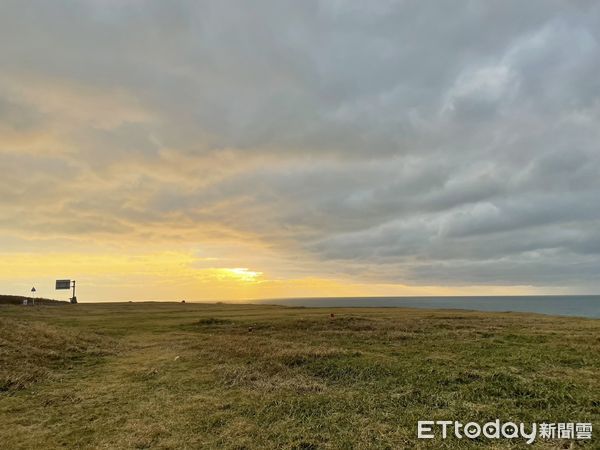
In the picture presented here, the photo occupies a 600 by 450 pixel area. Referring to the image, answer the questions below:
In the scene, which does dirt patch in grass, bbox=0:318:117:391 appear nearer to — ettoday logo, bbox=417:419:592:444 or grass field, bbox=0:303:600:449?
grass field, bbox=0:303:600:449

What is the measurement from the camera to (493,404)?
12922 millimetres

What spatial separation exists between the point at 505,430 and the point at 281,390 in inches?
323

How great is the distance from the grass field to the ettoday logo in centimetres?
37

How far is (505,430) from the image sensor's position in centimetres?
1099

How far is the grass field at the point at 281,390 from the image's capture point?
11375 mm

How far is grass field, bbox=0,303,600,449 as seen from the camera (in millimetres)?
11375

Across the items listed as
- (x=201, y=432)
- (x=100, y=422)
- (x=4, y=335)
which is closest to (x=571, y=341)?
(x=201, y=432)

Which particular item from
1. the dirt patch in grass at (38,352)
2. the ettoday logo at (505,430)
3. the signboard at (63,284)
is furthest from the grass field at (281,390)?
the signboard at (63,284)

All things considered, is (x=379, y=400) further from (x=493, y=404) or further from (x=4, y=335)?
(x=4, y=335)

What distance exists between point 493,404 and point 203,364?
14.8 metres

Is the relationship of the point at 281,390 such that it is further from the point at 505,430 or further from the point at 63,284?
the point at 63,284

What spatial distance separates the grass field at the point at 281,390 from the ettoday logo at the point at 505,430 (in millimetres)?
366

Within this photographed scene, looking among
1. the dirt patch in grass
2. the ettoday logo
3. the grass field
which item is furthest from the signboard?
the ettoday logo

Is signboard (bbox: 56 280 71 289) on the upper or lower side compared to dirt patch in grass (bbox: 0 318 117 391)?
lower
